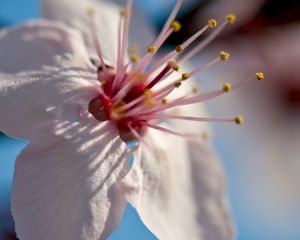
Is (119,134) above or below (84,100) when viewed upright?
below

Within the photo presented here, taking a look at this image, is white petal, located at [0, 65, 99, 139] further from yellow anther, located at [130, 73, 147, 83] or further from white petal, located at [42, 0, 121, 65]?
white petal, located at [42, 0, 121, 65]

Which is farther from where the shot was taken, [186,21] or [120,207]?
[186,21]

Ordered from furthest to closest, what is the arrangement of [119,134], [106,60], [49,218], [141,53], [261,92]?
[261,92] < [141,53] < [106,60] < [119,134] < [49,218]

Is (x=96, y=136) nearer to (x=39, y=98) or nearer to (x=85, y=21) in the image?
(x=39, y=98)

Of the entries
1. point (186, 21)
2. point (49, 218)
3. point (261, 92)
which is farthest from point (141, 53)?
point (261, 92)

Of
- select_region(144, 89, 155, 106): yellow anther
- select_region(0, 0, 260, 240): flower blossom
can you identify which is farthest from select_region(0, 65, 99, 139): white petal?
select_region(144, 89, 155, 106): yellow anther

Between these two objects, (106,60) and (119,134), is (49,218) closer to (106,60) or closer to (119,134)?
(119,134)

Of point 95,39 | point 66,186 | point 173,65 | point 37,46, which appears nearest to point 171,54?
point 173,65

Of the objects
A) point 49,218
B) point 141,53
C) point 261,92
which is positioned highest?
point 141,53
